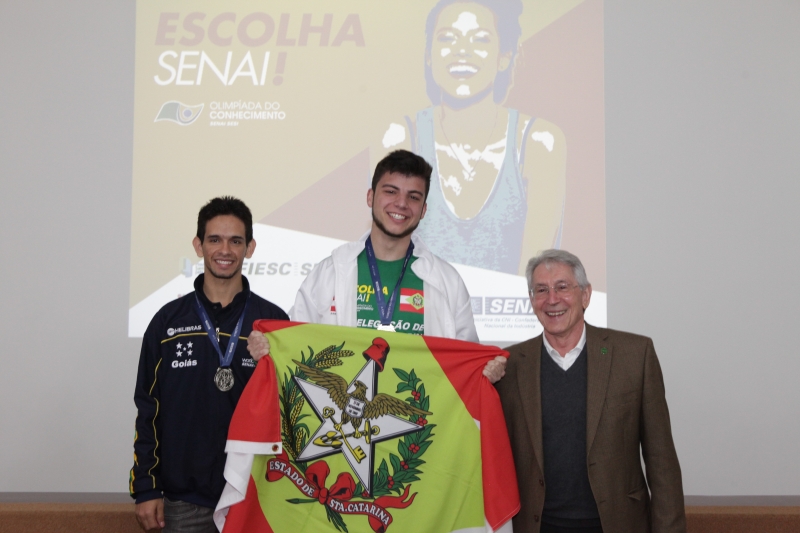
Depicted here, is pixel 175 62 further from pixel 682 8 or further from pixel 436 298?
pixel 682 8

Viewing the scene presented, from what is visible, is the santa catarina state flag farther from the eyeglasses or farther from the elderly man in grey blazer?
the eyeglasses

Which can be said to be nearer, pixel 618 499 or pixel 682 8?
pixel 618 499

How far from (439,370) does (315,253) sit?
2.03 m

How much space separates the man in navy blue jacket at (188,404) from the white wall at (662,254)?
6.33 ft

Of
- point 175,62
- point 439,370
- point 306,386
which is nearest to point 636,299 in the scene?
point 439,370

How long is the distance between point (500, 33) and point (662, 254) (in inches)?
75.7

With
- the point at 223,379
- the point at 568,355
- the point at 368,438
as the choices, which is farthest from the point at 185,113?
the point at 568,355

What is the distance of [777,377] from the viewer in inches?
176

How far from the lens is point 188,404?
8.43 ft

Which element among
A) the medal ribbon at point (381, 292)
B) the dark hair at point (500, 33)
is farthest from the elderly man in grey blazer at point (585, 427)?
the dark hair at point (500, 33)

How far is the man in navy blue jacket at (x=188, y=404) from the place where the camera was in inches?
99.9

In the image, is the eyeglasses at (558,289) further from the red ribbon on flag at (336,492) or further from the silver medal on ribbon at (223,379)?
the silver medal on ribbon at (223,379)

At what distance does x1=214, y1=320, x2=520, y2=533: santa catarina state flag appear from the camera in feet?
8.14

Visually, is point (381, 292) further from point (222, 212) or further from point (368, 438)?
point (222, 212)
